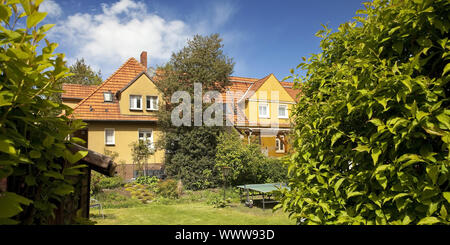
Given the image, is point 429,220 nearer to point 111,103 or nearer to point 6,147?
point 6,147

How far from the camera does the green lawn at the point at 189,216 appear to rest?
10.2 meters

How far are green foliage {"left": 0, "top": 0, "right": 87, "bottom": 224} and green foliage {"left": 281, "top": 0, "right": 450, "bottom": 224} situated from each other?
216cm

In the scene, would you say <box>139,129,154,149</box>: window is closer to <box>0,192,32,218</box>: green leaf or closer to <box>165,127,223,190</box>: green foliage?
<box>165,127,223,190</box>: green foliage

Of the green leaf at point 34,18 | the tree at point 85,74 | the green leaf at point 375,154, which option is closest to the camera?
the green leaf at point 34,18

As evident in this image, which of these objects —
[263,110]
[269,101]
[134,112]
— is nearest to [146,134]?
[134,112]

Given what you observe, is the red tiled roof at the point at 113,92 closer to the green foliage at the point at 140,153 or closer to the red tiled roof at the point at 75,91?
the red tiled roof at the point at 75,91

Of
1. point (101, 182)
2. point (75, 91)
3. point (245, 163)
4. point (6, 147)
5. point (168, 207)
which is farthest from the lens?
point (75, 91)

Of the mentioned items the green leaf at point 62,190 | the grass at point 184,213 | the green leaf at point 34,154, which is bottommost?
the grass at point 184,213

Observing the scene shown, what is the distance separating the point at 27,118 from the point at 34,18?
0.52m

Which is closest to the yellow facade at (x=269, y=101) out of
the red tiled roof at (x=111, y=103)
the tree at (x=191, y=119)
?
the tree at (x=191, y=119)

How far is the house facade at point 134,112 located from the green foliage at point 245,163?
2.25 m

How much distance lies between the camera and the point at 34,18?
1.47m

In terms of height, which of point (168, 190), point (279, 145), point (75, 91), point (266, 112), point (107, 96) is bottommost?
point (168, 190)

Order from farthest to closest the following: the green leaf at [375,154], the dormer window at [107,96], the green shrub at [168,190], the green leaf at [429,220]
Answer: the dormer window at [107,96] < the green shrub at [168,190] < the green leaf at [375,154] < the green leaf at [429,220]
